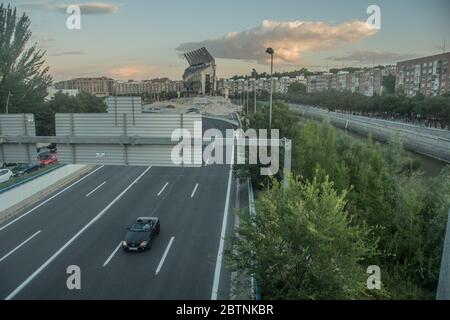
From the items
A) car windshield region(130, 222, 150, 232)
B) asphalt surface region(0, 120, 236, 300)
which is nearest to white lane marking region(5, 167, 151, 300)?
asphalt surface region(0, 120, 236, 300)

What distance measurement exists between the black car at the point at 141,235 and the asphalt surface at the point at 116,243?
10.5 inches

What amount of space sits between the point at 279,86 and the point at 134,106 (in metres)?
160

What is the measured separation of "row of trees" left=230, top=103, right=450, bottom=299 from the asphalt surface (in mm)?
2952

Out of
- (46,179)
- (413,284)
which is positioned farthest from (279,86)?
(413,284)

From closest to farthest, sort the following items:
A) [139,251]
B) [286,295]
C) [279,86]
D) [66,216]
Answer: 1. [286,295]
2. [139,251]
3. [66,216]
4. [279,86]

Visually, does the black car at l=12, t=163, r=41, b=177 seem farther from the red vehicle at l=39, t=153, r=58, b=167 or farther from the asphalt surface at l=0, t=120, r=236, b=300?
the asphalt surface at l=0, t=120, r=236, b=300

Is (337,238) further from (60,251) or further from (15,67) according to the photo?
(15,67)

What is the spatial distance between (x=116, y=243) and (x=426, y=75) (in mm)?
75012

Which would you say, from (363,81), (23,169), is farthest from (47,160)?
(363,81)

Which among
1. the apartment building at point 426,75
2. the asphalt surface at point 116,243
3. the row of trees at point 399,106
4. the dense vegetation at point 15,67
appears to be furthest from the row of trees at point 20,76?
the apartment building at point 426,75

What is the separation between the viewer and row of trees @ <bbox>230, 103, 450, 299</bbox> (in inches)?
288
